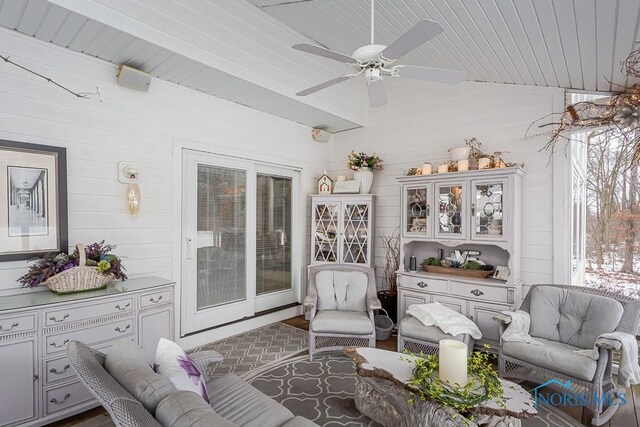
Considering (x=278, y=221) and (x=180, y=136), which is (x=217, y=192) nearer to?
(x=180, y=136)

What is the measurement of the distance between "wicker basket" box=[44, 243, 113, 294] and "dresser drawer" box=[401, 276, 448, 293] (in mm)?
3081

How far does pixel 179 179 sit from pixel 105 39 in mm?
1391

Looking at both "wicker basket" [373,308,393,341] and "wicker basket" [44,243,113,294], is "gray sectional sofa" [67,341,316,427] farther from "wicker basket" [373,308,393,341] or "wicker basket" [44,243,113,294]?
"wicker basket" [373,308,393,341]

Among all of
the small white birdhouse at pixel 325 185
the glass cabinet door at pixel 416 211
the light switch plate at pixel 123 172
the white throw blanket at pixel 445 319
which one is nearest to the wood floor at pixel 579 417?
the white throw blanket at pixel 445 319

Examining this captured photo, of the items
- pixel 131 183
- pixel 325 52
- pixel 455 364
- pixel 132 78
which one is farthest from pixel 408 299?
pixel 132 78

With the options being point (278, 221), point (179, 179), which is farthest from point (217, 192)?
point (278, 221)

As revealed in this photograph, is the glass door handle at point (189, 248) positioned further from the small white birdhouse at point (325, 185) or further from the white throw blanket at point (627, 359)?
the white throw blanket at point (627, 359)

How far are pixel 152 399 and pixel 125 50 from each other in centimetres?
280

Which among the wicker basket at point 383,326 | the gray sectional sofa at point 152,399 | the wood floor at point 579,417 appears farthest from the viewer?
the wicker basket at point 383,326

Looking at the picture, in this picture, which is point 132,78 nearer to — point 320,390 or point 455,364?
point 320,390

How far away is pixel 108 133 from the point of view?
3.03 m

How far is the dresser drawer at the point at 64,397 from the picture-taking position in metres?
2.27

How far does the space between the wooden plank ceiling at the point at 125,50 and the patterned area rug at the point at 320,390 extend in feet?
9.53

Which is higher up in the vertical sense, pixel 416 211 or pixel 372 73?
pixel 372 73
